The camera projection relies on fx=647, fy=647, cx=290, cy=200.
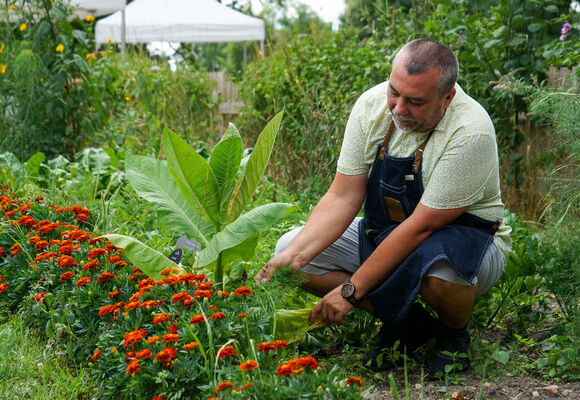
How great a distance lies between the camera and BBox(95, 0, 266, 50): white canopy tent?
13992 mm

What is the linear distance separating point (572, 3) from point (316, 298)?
11.2 ft

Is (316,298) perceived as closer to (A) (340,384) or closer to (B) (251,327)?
(B) (251,327)

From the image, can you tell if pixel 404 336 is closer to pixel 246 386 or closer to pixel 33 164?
pixel 246 386

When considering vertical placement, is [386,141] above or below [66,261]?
above

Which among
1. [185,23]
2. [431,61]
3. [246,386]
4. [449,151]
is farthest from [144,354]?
[185,23]

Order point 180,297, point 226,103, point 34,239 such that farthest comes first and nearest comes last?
point 226,103
point 34,239
point 180,297

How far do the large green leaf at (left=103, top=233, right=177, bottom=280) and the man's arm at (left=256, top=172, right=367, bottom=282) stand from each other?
22.0 inches

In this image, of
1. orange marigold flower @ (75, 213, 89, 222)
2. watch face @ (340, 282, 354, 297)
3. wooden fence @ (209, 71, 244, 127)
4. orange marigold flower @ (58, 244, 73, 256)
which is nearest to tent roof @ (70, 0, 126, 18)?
wooden fence @ (209, 71, 244, 127)

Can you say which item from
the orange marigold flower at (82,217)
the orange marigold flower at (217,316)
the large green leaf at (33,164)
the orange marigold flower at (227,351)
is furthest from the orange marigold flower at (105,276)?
the large green leaf at (33,164)

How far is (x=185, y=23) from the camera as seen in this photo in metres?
13.9

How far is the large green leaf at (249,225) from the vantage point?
264cm

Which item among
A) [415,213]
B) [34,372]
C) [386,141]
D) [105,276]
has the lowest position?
[34,372]

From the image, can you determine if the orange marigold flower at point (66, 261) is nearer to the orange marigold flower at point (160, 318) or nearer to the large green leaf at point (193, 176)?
the large green leaf at point (193, 176)

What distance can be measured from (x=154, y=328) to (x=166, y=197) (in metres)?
0.80
